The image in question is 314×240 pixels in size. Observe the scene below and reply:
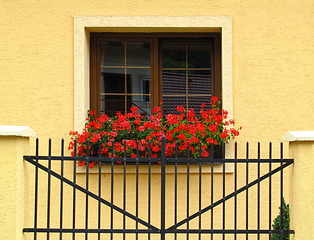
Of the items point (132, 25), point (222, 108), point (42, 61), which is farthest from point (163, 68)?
point (42, 61)

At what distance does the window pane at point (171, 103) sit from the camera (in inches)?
194

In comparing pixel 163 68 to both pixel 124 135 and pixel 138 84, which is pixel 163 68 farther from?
pixel 124 135

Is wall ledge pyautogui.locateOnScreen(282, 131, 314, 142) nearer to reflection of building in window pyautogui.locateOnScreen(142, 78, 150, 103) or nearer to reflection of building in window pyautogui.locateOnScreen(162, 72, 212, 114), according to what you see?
reflection of building in window pyautogui.locateOnScreen(162, 72, 212, 114)

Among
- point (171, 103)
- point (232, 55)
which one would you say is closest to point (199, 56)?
point (232, 55)

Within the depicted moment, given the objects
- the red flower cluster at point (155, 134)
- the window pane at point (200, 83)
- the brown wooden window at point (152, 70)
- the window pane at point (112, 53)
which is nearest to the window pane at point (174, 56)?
the brown wooden window at point (152, 70)

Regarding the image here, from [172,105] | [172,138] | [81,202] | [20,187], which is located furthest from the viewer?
[172,105]

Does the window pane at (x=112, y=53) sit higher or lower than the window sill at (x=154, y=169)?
higher

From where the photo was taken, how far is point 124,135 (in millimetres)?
4312

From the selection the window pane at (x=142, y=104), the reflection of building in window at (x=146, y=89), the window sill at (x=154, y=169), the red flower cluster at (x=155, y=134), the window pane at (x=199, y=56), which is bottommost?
the window sill at (x=154, y=169)

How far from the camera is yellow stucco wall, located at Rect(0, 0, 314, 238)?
15.3ft

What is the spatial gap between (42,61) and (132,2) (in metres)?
1.53

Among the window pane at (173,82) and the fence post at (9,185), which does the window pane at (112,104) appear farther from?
the fence post at (9,185)

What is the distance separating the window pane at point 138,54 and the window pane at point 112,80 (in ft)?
0.76

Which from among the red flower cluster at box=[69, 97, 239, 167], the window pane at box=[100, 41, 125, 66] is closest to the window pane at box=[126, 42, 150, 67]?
the window pane at box=[100, 41, 125, 66]
